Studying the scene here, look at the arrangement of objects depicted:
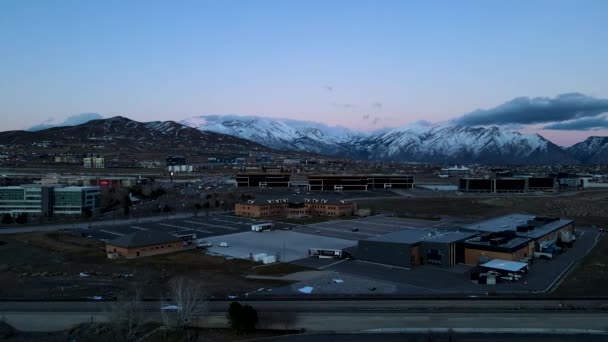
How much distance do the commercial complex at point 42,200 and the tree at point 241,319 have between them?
31.2 meters

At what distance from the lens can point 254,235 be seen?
93.0 feet

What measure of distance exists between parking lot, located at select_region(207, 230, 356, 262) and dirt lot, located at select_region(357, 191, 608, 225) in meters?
13.8

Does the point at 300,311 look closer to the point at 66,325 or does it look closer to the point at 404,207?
the point at 66,325

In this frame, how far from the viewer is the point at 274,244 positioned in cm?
2538

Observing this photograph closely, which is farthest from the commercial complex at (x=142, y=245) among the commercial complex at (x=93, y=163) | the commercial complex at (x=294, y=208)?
the commercial complex at (x=93, y=163)

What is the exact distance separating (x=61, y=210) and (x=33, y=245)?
15.1m

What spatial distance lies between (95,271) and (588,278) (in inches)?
754

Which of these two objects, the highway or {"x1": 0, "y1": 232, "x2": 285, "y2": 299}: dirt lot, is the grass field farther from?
the highway

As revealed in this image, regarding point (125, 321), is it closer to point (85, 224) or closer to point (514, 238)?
point (514, 238)

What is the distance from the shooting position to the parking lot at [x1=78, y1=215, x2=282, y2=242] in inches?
1129

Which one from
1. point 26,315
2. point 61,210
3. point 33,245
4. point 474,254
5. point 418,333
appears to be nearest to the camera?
point 418,333

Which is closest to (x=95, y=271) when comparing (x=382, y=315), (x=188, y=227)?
(x=188, y=227)

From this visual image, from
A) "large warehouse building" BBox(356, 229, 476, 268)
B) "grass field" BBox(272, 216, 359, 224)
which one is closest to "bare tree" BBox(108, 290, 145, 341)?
"large warehouse building" BBox(356, 229, 476, 268)

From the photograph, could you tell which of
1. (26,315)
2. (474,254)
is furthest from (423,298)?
(26,315)
